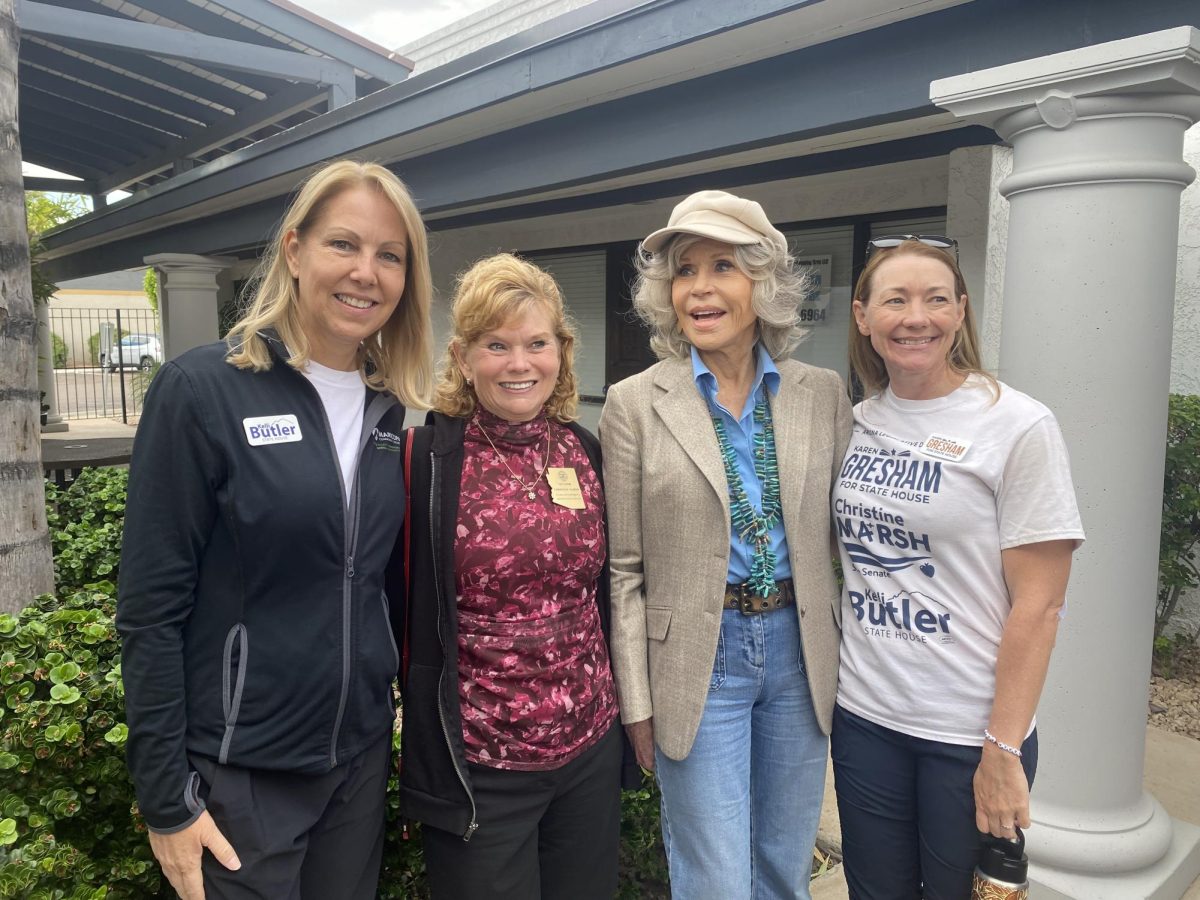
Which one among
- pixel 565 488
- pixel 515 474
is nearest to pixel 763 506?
pixel 565 488

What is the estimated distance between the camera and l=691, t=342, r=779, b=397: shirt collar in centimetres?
206

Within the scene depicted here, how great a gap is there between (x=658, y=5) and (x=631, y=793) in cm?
352

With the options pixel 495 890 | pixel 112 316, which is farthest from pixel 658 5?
pixel 112 316

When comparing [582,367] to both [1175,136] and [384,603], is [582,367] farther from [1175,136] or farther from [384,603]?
[384,603]

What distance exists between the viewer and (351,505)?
167cm

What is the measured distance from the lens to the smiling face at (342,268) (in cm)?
172

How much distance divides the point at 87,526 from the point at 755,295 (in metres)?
3.97

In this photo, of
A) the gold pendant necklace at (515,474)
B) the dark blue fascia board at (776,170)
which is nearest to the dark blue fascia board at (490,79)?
the dark blue fascia board at (776,170)

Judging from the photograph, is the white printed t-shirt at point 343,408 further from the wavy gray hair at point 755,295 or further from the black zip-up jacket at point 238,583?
the wavy gray hair at point 755,295

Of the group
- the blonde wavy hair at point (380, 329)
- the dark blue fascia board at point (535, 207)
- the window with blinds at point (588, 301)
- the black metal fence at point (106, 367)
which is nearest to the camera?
the blonde wavy hair at point (380, 329)

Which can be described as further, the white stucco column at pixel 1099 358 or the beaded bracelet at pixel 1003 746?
the white stucco column at pixel 1099 358

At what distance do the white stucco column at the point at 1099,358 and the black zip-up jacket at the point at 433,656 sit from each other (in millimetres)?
2018

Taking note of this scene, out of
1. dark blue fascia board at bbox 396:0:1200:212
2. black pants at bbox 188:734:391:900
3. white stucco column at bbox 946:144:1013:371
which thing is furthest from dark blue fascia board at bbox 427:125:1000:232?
black pants at bbox 188:734:391:900

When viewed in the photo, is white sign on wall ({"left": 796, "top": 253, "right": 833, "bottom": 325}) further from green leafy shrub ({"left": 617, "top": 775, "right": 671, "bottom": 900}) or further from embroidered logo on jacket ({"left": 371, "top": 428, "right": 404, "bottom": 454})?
embroidered logo on jacket ({"left": 371, "top": 428, "right": 404, "bottom": 454})
